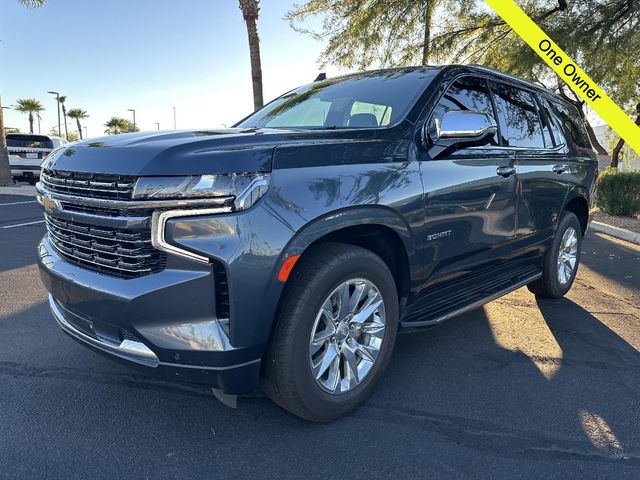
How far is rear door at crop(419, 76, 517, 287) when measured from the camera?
2.86 m

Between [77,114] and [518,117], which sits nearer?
[518,117]

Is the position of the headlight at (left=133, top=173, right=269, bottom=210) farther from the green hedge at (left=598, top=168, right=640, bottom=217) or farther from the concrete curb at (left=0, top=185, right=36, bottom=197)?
the concrete curb at (left=0, top=185, right=36, bottom=197)

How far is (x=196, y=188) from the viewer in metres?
1.99

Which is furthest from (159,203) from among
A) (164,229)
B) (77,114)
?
(77,114)

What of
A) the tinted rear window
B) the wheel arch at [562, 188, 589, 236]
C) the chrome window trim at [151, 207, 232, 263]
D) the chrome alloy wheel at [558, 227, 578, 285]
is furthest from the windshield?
the tinted rear window

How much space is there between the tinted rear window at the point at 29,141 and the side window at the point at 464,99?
1535 centimetres

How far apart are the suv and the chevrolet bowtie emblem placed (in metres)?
0.02

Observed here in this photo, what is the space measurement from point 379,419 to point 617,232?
8.13 m

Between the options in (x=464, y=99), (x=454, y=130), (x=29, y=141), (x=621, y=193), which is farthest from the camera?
(x=29, y=141)

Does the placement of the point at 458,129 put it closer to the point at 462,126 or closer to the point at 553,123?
the point at 462,126

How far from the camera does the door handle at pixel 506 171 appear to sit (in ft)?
11.2

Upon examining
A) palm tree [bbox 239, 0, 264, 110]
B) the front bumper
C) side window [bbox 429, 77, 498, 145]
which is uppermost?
palm tree [bbox 239, 0, 264, 110]

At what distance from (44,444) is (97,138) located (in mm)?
1540

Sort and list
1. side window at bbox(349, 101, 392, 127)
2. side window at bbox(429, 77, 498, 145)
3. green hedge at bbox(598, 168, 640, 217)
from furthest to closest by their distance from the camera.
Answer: green hedge at bbox(598, 168, 640, 217), side window at bbox(429, 77, 498, 145), side window at bbox(349, 101, 392, 127)
